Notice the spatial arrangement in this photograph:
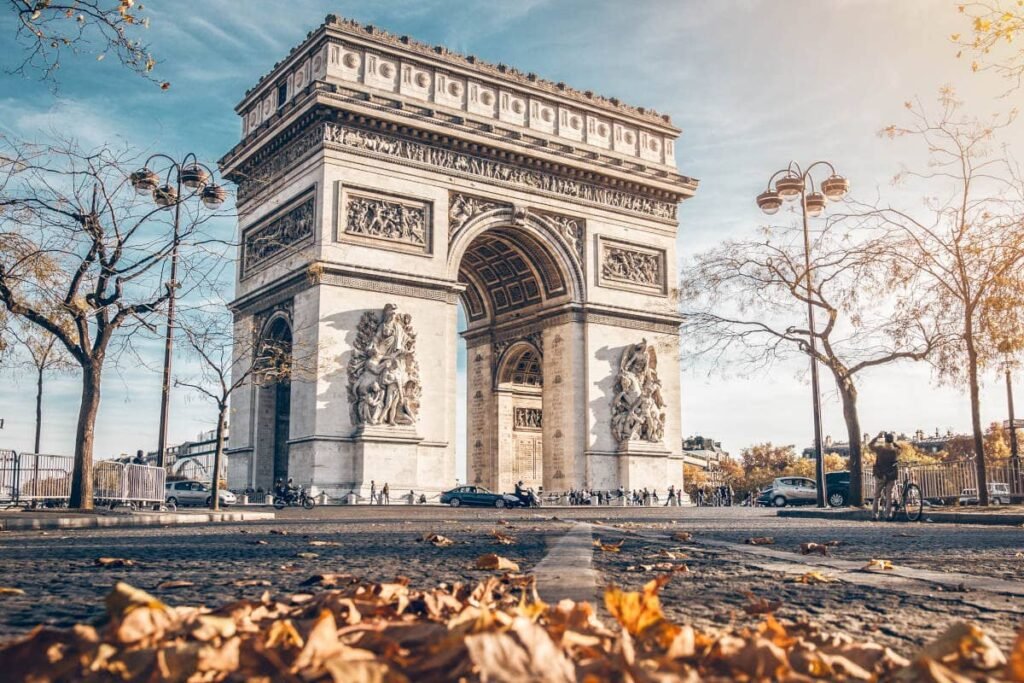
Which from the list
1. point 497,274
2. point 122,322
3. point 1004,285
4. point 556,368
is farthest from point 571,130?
point 122,322

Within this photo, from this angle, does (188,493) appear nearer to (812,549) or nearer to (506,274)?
(506,274)

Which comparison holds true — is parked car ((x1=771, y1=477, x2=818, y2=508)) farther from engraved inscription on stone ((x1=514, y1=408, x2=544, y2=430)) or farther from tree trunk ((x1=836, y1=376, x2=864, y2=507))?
tree trunk ((x1=836, y1=376, x2=864, y2=507))

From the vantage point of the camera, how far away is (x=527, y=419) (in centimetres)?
3819

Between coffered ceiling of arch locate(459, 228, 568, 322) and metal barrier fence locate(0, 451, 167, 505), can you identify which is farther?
coffered ceiling of arch locate(459, 228, 568, 322)

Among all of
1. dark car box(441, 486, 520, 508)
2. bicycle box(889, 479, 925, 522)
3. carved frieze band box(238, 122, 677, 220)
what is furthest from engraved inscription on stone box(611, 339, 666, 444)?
bicycle box(889, 479, 925, 522)

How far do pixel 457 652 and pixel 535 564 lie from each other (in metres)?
3.78

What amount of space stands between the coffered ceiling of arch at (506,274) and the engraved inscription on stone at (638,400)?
3.51 metres

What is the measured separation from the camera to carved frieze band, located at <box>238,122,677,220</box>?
28672mm

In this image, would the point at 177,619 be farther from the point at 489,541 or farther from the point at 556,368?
the point at 556,368

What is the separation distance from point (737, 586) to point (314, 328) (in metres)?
23.8

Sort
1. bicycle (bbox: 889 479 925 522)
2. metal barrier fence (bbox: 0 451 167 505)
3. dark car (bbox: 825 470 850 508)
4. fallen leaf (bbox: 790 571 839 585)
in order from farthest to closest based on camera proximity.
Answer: dark car (bbox: 825 470 850 508) < metal barrier fence (bbox: 0 451 167 505) < bicycle (bbox: 889 479 925 522) < fallen leaf (bbox: 790 571 839 585)

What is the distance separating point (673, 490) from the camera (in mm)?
32594

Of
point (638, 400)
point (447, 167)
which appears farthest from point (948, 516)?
point (447, 167)

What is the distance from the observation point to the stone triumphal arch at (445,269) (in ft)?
90.3
